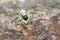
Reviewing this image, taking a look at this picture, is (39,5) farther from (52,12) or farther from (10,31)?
(10,31)

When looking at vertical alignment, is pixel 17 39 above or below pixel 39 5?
below

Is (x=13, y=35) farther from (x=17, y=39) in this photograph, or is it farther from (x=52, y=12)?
(x=52, y=12)

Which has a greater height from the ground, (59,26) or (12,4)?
(12,4)

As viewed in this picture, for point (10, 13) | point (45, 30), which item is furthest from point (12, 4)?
point (45, 30)

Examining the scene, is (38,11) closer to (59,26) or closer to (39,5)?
(39,5)

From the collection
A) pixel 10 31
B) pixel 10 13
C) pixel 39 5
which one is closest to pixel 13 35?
pixel 10 31

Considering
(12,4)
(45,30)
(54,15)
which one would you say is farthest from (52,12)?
(12,4)

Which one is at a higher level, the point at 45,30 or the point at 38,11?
the point at 38,11
